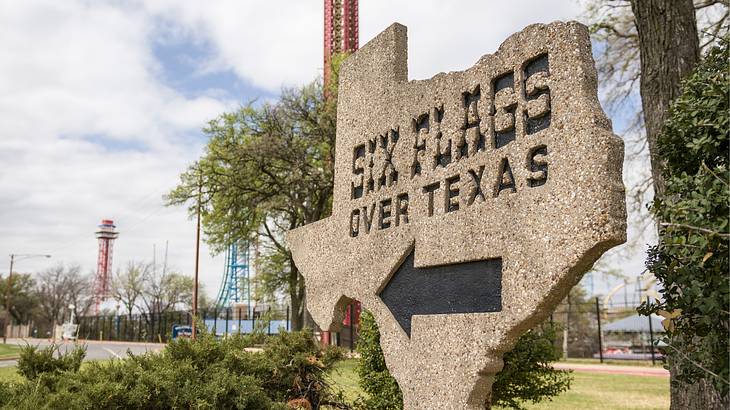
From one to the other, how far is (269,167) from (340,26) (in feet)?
36.3

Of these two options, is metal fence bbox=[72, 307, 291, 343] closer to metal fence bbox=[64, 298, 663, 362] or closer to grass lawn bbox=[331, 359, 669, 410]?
metal fence bbox=[64, 298, 663, 362]

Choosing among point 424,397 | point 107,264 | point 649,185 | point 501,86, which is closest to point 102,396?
point 424,397

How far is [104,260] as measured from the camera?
307 ft

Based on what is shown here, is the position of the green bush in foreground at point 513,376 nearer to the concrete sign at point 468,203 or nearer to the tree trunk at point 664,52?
the concrete sign at point 468,203

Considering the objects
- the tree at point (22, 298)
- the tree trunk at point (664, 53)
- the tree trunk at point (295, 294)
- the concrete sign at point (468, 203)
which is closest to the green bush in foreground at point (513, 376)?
the concrete sign at point (468, 203)

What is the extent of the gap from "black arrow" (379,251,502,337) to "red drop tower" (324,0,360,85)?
2495 centimetres

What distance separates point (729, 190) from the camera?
3107 mm

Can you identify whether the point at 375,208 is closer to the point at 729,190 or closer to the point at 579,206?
the point at 579,206

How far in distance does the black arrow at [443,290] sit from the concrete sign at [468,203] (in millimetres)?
13

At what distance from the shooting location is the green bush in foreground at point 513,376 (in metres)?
6.96

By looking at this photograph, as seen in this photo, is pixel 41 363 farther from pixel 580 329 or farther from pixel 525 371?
pixel 580 329

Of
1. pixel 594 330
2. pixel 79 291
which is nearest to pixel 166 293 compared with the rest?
pixel 79 291

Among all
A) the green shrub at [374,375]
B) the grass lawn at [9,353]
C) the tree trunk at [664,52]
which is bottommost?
the grass lawn at [9,353]

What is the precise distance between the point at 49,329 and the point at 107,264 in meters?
27.1
